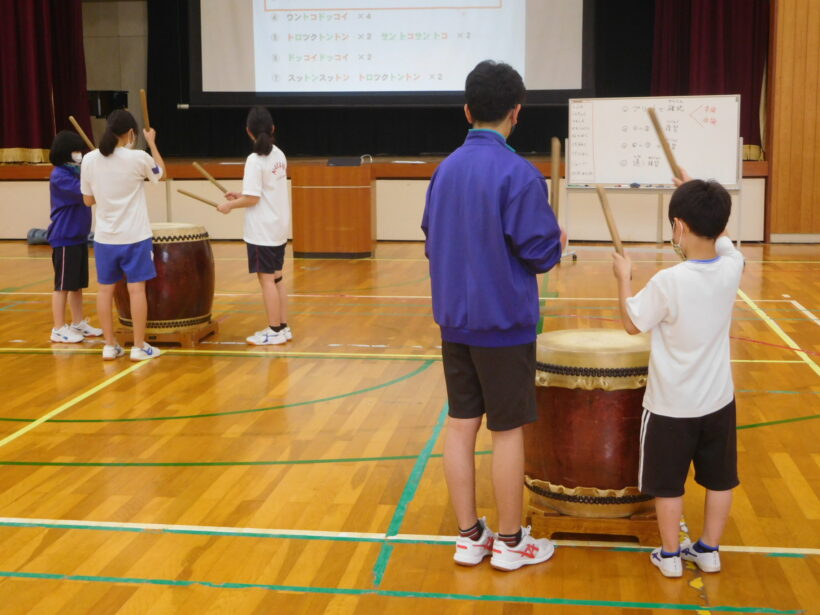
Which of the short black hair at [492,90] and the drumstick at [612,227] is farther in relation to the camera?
the drumstick at [612,227]

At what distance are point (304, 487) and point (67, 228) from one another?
9.21ft

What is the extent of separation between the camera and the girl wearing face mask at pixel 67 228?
5504mm

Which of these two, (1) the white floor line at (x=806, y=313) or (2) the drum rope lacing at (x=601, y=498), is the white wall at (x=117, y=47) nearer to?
(1) the white floor line at (x=806, y=313)

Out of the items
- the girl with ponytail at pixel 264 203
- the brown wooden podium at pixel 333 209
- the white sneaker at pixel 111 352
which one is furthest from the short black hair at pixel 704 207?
the brown wooden podium at pixel 333 209

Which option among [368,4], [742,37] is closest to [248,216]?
[368,4]

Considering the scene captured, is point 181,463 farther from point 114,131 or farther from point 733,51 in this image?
point 733,51

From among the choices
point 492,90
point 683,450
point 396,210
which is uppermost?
point 492,90

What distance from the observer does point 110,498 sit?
132 inches

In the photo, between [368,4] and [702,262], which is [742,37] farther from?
[702,262]

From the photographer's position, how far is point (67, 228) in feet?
18.3

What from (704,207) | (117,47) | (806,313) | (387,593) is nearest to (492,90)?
(704,207)

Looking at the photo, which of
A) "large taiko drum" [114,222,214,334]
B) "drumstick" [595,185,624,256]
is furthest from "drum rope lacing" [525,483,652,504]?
"large taiko drum" [114,222,214,334]

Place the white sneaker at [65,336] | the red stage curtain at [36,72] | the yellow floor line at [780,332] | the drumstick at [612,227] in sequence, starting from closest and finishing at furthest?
the drumstick at [612,227] < the yellow floor line at [780,332] < the white sneaker at [65,336] < the red stage curtain at [36,72]

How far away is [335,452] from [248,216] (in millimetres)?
2053
